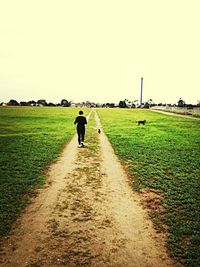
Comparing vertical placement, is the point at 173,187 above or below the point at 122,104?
below

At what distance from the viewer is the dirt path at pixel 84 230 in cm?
453

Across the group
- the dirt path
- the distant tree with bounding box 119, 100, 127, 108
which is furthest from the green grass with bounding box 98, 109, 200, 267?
the distant tree with bounding box 119, 100, 127, 108

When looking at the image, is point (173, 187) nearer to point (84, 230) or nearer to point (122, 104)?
point (84, 230)

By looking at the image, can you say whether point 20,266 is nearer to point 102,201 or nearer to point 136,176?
point 102,201

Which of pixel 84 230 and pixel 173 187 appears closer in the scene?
pixel 84 230

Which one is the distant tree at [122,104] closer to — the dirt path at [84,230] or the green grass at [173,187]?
the green grass at [173,187]

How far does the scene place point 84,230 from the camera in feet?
18.2

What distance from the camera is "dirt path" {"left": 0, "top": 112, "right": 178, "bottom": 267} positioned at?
4527mm

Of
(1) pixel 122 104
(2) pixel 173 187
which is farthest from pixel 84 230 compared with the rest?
(1) pixel 122 104

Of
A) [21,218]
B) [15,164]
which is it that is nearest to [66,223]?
[21,218]

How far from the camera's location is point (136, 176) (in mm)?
9805

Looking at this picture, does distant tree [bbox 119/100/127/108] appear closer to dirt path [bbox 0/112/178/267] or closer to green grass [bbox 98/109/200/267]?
green grass [bbox 98/109/200/267]

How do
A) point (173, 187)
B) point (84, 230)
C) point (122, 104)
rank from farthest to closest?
point (122, 104) < point (173, 187) < point (84, 230)

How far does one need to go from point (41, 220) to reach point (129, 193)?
10.2ft
